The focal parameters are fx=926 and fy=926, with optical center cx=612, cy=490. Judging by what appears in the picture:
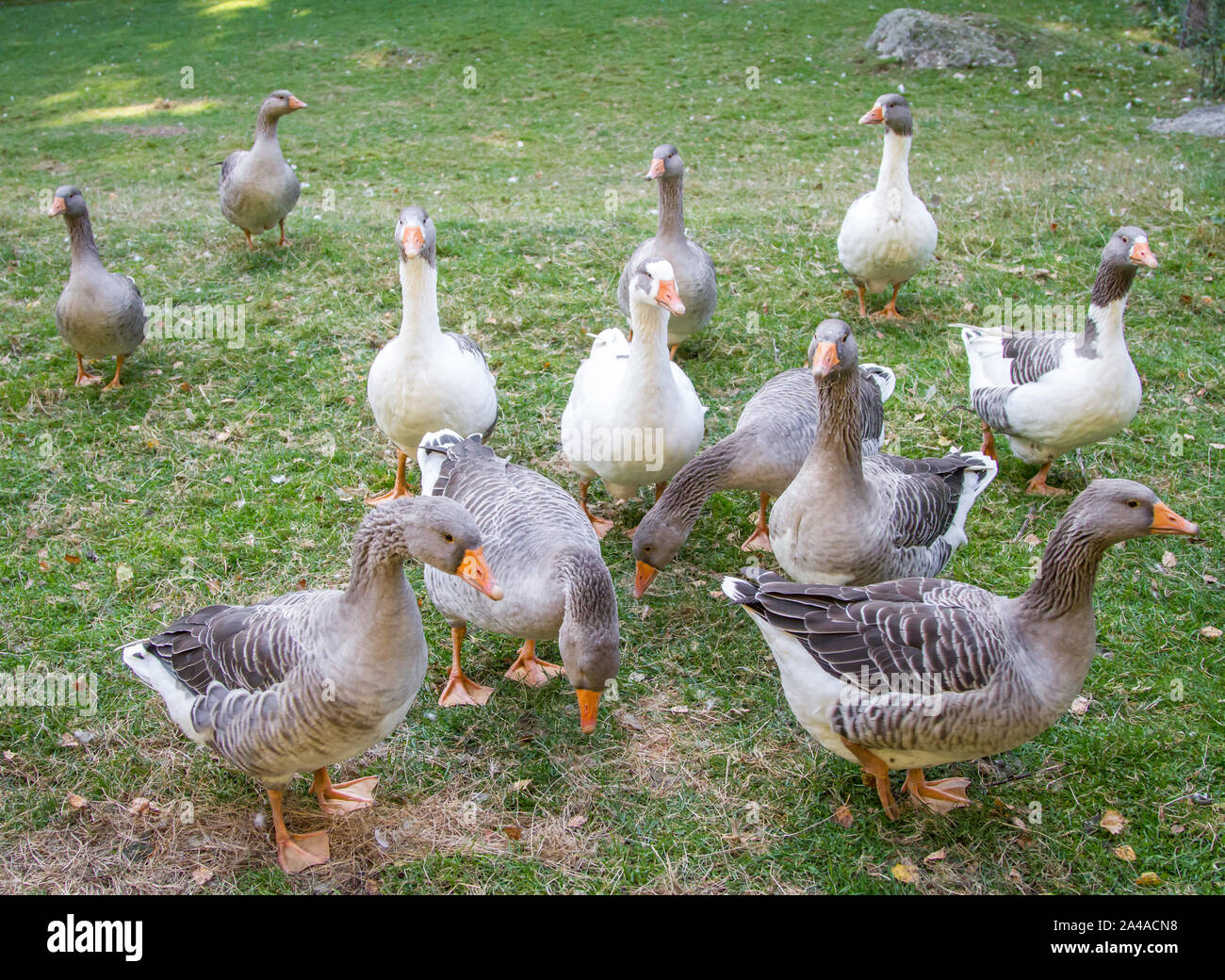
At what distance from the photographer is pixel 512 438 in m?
6.68

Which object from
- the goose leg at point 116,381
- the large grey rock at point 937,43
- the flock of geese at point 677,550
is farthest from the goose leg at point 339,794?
the large grey rock at point 937,43

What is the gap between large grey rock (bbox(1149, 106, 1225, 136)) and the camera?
44.7 ft

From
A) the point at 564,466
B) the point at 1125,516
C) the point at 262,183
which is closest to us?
the point at 1125,516

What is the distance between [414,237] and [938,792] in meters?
3.95

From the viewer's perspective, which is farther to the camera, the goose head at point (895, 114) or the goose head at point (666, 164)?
the goose head at point (895, 114)

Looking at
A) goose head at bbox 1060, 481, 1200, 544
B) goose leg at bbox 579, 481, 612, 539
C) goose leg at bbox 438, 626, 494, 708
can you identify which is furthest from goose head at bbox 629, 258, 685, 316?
goose head at bbox 1060, 481, 1200, 544

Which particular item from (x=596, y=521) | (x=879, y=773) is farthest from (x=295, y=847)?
(x=596, y=521)

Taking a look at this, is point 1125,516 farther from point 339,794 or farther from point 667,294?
point 339,794

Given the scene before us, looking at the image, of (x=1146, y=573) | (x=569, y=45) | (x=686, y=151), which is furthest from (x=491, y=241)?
(x=569, y=45)

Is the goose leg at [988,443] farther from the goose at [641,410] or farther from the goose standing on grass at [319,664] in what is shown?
the goose standing on grass at [319,664]

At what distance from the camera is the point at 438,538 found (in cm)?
344

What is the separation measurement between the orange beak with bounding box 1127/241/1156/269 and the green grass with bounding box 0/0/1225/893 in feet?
4.80

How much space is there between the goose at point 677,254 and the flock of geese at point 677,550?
8 centimetres

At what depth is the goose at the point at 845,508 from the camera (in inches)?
177
